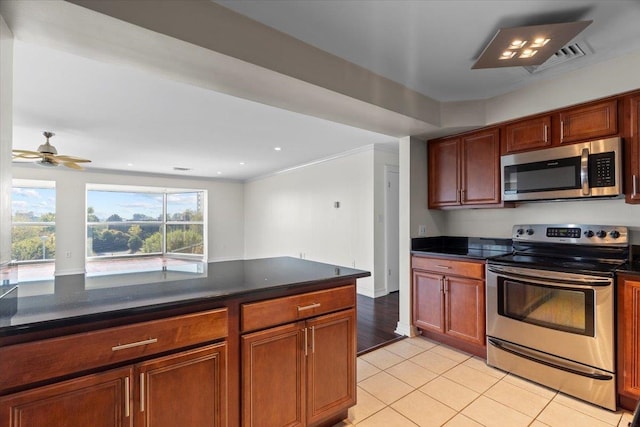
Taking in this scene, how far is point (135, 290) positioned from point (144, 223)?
26.3 feet

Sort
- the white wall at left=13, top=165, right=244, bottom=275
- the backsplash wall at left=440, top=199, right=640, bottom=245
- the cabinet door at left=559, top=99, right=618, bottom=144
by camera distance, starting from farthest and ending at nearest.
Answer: the white wall at left=13, top=165, right=244, bottom=275
the backsplash wall at left=440, top=199, right=640, bottom=245
the cabinet door at left=559, top=99, right=618, bottom=144

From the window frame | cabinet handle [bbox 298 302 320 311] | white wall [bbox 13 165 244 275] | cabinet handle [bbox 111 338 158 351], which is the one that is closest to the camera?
cabinet handle [bbox 111 338 158 351]

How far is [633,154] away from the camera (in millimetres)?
2078

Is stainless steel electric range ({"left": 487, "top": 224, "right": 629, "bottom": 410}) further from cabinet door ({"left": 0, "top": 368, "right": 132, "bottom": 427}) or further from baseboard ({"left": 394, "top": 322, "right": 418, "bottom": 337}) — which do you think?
cabinet door ({"left": 0, "top": 368, "right": 132, "bottom": 427})

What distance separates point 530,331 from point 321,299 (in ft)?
5.75

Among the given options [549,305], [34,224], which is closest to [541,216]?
[549,305]

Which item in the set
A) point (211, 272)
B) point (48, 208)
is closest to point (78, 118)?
point (211, 272)

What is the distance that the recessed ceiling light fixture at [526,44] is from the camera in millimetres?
1691

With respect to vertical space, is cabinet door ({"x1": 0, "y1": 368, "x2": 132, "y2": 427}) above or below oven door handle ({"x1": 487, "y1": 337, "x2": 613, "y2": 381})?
above

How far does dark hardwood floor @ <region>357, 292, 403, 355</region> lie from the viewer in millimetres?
3021

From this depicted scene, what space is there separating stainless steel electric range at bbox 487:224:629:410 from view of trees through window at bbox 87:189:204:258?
7.77 meters

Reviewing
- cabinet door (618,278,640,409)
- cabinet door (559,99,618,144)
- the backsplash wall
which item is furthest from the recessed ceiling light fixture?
cabinet door (618,278,640,409)

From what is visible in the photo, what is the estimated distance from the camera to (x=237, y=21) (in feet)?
5.49

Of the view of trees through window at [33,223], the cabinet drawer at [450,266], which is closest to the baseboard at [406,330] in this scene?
the cabinet drawer at [450,266]
